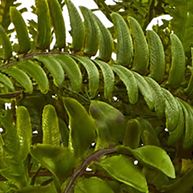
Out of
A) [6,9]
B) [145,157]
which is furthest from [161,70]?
[6,9]

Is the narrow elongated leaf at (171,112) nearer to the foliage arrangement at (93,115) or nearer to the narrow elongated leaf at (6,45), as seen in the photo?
the foliage arrangement at (93,115)

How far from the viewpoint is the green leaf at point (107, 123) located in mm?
481

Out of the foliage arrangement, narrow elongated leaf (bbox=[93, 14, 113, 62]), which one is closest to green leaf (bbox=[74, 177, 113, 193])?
the foliage arrangement

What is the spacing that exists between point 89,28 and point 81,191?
0.15 meters

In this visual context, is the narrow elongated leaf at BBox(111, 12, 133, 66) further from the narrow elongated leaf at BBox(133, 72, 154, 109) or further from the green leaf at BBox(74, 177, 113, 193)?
the green leaf at BBox(74, 177, 113, 193)

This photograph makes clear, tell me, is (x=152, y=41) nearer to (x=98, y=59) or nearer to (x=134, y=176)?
(x=98, y=59)

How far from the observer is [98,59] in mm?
526

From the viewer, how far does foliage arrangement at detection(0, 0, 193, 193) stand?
0.44 meters

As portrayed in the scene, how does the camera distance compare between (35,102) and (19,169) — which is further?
(35,102)

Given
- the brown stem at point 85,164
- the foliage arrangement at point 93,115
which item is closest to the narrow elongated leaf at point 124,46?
the foliage arrangement at point 93,115

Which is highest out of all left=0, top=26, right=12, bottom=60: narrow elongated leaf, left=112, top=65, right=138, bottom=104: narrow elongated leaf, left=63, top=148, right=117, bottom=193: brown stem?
left=0, top=26, right=12, bottom=60: narrow elongated leaf

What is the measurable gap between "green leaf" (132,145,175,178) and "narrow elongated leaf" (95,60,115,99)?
0.06 m

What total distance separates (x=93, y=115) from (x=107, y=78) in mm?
30

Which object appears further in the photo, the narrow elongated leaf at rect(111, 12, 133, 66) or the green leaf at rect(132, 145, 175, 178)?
the narrow elongated leaf at rect(111, 12, 133, 66)
